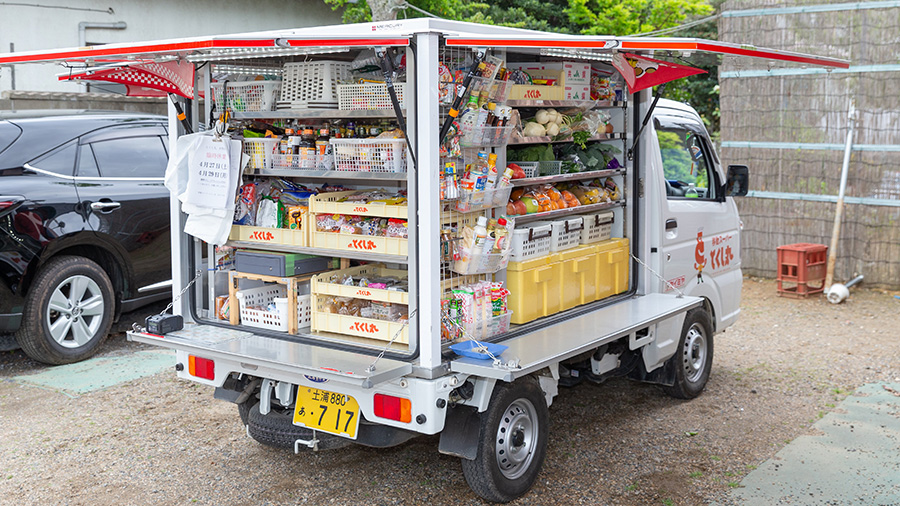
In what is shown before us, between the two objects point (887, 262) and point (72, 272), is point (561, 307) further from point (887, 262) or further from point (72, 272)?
point (887, 262)

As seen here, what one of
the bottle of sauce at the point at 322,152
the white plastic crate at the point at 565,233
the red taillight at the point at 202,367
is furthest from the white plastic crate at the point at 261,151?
the white plastic crate at the point at 565,233

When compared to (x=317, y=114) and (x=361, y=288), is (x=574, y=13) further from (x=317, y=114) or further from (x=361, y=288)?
(x=361, y=288)

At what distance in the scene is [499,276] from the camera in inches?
192

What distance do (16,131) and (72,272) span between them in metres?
1.17

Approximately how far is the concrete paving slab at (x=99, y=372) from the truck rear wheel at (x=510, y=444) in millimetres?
3538

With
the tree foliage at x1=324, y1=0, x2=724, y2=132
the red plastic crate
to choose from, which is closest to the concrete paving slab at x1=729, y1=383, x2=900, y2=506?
the red plastic crate

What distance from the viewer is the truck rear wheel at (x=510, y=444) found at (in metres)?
4.21

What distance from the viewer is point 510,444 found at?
441 cm

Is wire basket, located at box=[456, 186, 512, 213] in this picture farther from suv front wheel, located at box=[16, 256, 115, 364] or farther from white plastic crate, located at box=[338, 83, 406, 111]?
suv front wheel, located at box=[16, 256, 115, 364]

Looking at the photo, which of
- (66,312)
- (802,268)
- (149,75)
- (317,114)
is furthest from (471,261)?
(802,268)

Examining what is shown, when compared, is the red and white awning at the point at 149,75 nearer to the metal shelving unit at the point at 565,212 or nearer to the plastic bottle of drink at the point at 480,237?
the plastic bottle of drink at the point at 480,237

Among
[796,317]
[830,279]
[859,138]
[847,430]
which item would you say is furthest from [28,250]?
[859,138]

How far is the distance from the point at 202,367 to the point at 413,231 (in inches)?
59.3

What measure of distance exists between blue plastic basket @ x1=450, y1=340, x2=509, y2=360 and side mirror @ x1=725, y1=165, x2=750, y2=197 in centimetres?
309
